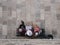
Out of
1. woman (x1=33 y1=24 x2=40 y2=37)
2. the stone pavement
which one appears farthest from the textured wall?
the stone pavement

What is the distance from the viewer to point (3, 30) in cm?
225

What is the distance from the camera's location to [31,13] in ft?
7.49

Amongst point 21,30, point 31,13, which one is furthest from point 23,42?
point 31,13

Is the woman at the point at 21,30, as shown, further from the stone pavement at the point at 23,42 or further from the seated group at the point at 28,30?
the stone pavement at the point at 23,42

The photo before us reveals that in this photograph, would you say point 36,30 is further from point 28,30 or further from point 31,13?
point 31,13

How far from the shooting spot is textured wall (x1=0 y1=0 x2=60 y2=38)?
2.27 metres

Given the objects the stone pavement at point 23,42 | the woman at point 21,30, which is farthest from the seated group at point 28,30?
the stone pavement at point 23,42

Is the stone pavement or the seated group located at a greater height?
the seated group

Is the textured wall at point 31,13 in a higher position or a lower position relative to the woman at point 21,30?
higher

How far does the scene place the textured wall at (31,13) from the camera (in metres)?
2.27

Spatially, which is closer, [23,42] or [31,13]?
[23,42]

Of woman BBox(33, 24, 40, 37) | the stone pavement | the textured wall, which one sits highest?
the textured wall

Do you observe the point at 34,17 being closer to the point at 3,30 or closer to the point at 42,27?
the point at 42,27

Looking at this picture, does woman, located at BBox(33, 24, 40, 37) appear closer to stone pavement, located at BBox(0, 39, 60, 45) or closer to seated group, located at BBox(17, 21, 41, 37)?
seated group, located at BBox(17, 21, 41, 37)
